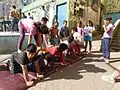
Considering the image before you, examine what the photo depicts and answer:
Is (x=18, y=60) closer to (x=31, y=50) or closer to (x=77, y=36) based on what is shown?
(x=31, y=50)

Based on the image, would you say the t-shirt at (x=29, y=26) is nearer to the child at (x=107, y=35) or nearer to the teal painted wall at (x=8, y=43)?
the child at (x=107, y=35)

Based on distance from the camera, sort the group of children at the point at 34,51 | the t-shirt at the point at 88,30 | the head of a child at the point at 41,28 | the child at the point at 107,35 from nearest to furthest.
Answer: the group of children at the point at 34,51, the head of a child at the point at 41,28, the child at the point at 107,35, the t-shirt at the point at 88,30

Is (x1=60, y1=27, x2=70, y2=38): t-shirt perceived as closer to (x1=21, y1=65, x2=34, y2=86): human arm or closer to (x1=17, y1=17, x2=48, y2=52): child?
(x1=17, y1=17, x2=48, y2=52): child

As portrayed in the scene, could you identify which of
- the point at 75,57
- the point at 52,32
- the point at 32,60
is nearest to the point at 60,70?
the point at 32,60

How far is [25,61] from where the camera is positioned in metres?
6.60

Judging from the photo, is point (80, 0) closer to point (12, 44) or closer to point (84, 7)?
point (84, 7)

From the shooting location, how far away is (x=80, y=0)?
17.5 metres

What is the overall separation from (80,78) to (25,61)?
172cm

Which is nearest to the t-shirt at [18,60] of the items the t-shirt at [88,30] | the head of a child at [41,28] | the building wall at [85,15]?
the head of a child at [41,28]

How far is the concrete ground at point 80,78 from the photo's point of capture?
680cm

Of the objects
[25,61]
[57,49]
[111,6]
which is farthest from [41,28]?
[111,6]

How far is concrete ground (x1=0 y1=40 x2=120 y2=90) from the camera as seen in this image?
6.80 metres

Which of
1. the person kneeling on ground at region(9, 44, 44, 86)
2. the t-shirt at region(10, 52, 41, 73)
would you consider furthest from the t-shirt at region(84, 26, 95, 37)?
the t-shirt at region(10, 52, 41, 73)

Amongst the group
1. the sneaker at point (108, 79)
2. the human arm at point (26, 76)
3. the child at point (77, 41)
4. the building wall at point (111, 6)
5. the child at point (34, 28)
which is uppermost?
the building wall at point (111, 6)
